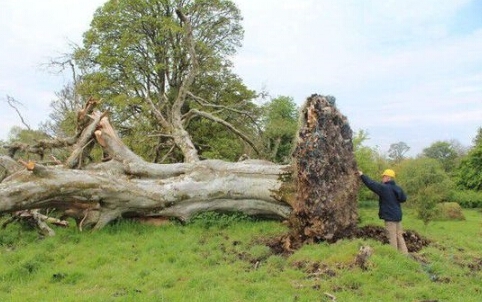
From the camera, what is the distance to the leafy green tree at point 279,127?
21.0m

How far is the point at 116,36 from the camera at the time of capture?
24328mm

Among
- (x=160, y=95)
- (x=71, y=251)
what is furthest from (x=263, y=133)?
(x=71, y=251)

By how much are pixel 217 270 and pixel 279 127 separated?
516 inches

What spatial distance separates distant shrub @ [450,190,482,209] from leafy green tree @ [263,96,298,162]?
16.2 m

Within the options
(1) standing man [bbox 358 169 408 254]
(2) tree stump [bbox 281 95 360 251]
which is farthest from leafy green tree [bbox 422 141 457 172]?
(1) standing man [bbox 358 169 408 254]

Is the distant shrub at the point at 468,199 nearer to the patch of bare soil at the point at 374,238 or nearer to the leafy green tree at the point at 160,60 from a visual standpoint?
the leafy green tree at the point at 160,60

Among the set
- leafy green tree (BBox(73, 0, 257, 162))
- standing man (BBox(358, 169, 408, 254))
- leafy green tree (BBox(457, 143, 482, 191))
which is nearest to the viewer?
standing man (BBox(358, 169, 408, 254))

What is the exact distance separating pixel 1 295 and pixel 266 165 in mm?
7769

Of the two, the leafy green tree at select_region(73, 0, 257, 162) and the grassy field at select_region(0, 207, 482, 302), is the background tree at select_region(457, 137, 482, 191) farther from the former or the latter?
the grassy field at select_region(0, 207, 482, 302)

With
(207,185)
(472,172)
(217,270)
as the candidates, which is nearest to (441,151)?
(472,172)

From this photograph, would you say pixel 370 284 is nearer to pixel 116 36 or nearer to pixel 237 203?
pixel 237 203

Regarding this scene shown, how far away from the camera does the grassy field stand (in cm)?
743

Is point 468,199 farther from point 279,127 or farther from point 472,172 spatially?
point 279,127

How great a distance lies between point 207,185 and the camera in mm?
12859
